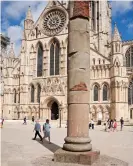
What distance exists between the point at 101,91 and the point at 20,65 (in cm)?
1604

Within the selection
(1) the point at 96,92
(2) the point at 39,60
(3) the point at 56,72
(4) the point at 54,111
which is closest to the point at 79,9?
(1) the point at 96,92

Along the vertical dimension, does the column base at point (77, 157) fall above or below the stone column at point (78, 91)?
below

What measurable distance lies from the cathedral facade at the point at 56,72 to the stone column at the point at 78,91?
28651mm

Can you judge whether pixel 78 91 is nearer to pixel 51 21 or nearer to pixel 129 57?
pixel 51 21

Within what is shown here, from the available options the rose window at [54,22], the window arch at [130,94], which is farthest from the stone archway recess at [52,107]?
the window arch at [130,94]

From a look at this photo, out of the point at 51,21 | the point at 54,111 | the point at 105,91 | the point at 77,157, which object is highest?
the point at 51,21

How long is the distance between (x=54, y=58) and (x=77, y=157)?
120ft

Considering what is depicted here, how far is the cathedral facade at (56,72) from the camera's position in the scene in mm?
38688

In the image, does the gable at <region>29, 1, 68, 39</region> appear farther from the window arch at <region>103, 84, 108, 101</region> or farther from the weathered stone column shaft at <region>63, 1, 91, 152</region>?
the weathered stone column shaft at <region>63, 1, 91, 152</region>

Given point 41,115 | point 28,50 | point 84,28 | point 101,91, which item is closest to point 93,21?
point 28,50

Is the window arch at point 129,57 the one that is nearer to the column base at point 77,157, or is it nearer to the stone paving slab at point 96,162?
the stone paving slab at point 96,162

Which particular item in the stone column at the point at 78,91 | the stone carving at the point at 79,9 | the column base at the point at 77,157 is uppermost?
the stone carving at the point at 79,9

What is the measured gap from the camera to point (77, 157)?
28.5 feet

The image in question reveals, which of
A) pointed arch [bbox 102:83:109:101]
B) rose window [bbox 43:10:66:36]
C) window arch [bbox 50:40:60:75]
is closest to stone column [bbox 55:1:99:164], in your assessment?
pointed arch [bbox 102:83:109:101]
